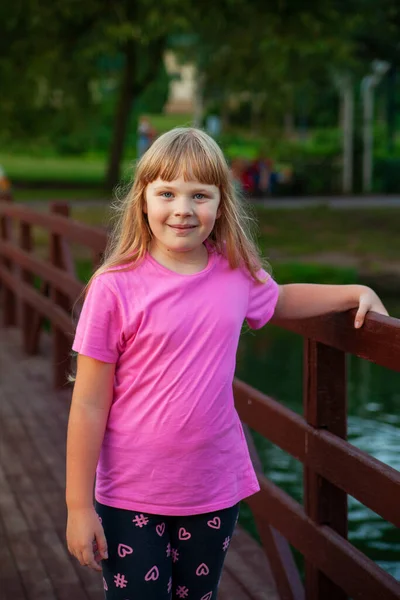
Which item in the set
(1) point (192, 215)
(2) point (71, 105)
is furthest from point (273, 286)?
(2) point (71, 105)

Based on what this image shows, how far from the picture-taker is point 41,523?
4.65 metres

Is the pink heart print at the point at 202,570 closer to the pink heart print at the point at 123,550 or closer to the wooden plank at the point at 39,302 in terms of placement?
the pink heart print at the point at 123,550

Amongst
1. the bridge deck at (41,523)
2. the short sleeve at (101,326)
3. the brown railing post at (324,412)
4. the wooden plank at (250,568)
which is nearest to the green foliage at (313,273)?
the bridge deck at (41,523)

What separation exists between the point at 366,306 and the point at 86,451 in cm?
81

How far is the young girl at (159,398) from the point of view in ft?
8.27

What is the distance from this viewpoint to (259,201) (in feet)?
80.0

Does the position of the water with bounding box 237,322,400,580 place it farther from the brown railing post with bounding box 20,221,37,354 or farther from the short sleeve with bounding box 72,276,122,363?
the short sleeve with bounding box 72,276,122,363

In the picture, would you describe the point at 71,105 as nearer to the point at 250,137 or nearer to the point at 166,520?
the point at 250,137

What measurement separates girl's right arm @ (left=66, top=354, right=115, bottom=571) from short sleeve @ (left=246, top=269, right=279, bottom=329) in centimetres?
37

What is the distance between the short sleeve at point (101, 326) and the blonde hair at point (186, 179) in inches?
2.2

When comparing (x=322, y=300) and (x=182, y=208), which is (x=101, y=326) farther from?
(x=322, y=300)

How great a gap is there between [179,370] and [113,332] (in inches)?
6.4

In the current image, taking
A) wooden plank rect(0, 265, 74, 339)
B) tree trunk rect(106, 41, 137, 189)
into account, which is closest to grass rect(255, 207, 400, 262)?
tree trunk rect(106, 41, 137, 189)

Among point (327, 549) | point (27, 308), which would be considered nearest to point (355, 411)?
point (27, 308)
